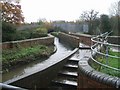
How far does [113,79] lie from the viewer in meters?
3.50

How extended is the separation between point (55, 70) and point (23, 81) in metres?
1.76

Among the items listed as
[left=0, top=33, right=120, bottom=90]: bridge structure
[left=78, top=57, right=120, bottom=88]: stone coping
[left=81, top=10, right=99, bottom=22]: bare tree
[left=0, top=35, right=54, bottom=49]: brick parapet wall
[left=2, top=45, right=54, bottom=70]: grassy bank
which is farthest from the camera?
[left=81, top=10, right=99, bottom=22]: bare tree

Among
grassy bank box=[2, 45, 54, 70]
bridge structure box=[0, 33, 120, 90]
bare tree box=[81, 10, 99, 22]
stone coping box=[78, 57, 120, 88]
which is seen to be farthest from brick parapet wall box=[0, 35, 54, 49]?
bare tree box=[81, 10, 99, 22]

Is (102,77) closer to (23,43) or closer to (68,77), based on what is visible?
(68,77)

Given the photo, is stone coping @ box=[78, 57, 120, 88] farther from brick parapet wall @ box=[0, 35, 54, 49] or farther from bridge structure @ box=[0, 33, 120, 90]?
brick parapet wall @ box=[0, 35, 54, 49]

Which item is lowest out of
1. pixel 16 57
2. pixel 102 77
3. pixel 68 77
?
pixel 68 77

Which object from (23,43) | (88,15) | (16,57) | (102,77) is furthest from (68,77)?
(88,15)

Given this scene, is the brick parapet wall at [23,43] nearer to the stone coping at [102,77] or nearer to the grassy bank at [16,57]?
the grassy bank at [16,57]

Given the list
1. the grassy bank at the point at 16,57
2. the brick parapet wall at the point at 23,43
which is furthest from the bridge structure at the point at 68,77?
the brick parapet wall at the point at 23,43

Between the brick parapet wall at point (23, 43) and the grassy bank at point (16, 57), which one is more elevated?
the brick parapet wall at point (23, 43)

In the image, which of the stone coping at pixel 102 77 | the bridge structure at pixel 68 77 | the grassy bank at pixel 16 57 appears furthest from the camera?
the grassy bank at pixel 16 57

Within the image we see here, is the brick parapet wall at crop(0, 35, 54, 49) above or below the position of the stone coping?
below

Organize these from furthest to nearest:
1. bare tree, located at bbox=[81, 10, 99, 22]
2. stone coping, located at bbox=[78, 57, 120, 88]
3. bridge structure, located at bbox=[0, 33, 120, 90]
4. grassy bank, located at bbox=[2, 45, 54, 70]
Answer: bare tree, located at bbox=[81, 10, 99, 22]
grassy bank, located at bbox=[2, 45, 54, 70]
bridge structure, located at bbox=[0, 33, 120, 90]
stone coping, located at bbox=[78, 57, 120, 88]

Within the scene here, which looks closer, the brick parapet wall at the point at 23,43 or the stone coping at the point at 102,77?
the stone coping at the point at 102,77
